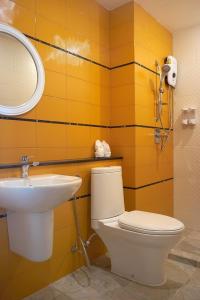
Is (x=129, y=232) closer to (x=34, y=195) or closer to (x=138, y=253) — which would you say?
(x=138, y=253)

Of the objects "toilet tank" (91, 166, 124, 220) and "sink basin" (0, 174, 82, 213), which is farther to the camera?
"toilet tank" (91, 166, 124, 220)

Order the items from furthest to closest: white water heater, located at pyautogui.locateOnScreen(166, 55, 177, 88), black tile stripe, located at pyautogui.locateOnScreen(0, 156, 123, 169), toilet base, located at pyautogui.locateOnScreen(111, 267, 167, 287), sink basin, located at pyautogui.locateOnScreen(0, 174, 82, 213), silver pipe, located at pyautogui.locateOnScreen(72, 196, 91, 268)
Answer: white water heater, located at pyautogui.locateOnScreen(166, 55, 177, 88) → silver pipe, located at pyautogui.locateOnScreen(72, 196, 91, 268) → toilet base, located at pyautogui.locateOnScreen(111, 267, 167, 287) → black tile stripe, located at pyautogui.locateOnScreen(0, 156, 123, 169) → sink basin, located at pyautogui.locateOnScreen(0, 174, 82, 213)

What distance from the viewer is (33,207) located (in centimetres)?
126

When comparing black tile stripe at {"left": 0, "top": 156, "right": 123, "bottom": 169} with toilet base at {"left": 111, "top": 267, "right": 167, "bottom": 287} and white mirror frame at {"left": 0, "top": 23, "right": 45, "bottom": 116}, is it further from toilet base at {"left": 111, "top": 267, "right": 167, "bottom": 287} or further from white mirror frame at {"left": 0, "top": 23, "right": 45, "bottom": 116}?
toilet base at {"left": 111, "top": 267, "right": 167, "bottom": 287}

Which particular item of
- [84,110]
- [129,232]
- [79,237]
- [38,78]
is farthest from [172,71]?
[79,237]

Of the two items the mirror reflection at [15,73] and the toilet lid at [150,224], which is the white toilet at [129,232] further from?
the mirror reflection at [15,73]

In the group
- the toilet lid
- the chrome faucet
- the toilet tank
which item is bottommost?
the toilet lid

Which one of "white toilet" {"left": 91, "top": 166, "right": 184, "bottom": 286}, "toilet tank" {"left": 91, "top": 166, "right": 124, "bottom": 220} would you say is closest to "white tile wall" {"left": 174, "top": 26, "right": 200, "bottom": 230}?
"white toilet" {"left": 91, "top": 166, "right": 184, "bottom": 286}

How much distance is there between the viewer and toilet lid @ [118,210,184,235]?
5.24ft

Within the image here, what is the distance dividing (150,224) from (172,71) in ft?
5.56

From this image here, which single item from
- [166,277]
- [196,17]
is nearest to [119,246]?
[166,277]

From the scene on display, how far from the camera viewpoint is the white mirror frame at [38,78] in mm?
1580

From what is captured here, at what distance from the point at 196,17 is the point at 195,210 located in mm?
1963

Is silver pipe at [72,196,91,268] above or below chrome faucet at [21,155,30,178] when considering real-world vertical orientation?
below
